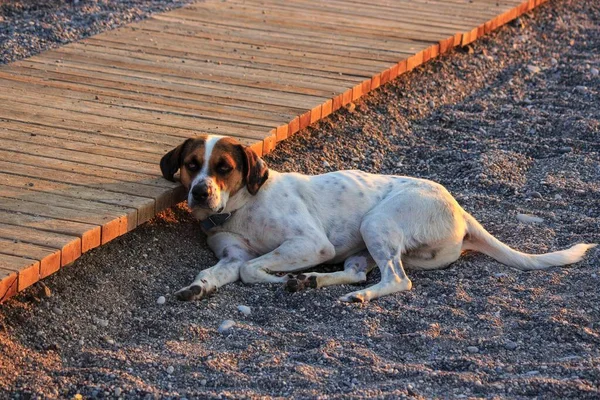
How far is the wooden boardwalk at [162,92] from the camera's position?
5375mm

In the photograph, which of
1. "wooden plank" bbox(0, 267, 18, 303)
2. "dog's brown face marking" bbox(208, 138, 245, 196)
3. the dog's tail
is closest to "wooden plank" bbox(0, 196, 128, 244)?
"dog's brown face marking" bbox(208, 138, 245, 196)

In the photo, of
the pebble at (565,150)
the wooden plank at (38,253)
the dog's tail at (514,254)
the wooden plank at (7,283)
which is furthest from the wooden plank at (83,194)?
the pebble at (565,150)

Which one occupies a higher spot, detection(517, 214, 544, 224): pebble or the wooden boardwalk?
the wooden boardwalk

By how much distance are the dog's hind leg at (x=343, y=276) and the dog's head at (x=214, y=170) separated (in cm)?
56

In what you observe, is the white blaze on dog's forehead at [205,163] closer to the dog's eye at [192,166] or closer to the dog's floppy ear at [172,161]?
the dog's eye at [192,166]

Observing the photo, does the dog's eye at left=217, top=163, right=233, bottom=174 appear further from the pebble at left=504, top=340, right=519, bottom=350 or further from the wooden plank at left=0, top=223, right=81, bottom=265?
the pebble at left=504, top=340, right=519, bottom=350

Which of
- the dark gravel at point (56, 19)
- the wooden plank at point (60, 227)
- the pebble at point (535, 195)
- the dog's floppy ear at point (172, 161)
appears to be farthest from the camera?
the dark gravel at point (56, 19)

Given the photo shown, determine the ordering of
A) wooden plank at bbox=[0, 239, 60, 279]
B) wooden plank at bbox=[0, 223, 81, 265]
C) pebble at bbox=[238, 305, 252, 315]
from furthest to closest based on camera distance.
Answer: pebble at bbox=[238, 305, 252, 315] < wooden plank at bbox=[0, 223, 81, 265] < wooden plank at bbox=[0, 239, 60, 279]

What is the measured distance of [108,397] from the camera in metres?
4.29

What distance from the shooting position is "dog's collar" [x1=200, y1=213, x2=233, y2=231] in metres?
5.78

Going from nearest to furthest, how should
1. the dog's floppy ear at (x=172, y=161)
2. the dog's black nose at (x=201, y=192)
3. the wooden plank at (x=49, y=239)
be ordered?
the wooden plank at (x=49, y=239), the dog's black nose at (x=201, y=192), the dog's floppy ear at (x=172, y=161)

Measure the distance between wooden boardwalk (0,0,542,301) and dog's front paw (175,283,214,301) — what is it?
440mm

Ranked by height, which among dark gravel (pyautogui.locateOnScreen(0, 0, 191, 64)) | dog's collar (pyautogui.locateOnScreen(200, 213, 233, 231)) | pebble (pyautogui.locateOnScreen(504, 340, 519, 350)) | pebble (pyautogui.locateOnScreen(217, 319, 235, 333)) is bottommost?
pebble (pyautogui.locateOnScreen(504, 340, 519, 350))

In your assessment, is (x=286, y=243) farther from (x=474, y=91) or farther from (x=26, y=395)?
(x=474, y=91)
